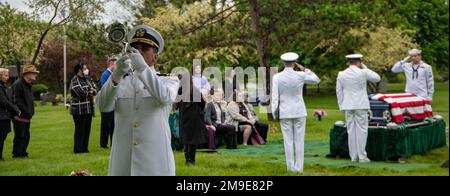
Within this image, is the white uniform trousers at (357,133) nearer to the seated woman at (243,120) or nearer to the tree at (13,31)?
the seated woman at (243,120)

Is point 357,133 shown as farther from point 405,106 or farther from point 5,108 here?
point 5,108

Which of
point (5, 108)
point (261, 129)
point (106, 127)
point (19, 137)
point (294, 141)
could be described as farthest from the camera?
point (261, 129)

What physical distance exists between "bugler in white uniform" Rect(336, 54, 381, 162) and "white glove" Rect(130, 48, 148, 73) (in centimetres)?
603

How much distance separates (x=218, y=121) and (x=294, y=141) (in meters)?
3.96

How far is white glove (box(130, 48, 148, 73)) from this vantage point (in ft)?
13.4

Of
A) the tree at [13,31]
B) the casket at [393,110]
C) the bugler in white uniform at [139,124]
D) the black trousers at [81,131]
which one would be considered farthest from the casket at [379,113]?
the tree at [13,31]

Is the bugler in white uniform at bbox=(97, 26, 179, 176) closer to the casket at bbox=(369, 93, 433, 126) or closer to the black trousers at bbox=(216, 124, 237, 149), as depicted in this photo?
the casket at bbox=(369, 93, 433, 126)

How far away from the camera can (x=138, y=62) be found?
409 centimetres

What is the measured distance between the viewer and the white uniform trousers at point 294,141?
8.73m

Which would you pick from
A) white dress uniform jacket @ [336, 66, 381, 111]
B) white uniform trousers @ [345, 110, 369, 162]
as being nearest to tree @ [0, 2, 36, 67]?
white dress uniform jacket @ [336, 66, 381, 111]

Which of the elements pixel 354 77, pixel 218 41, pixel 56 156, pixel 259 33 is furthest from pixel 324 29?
pixel 56 156

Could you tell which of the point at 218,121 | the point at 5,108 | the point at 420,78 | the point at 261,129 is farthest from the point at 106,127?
the point at 420,78

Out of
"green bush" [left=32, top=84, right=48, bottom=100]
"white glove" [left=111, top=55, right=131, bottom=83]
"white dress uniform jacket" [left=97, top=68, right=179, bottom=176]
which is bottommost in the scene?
"white dress uniform jacket" [left=97, top=68, right=179, bottom=176]
